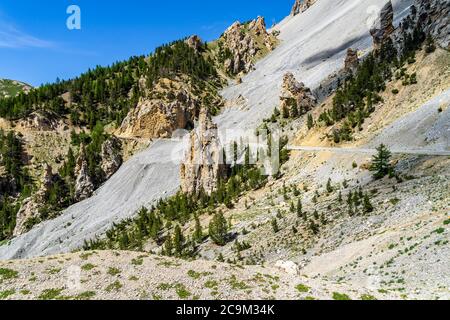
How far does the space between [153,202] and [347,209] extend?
173 ft

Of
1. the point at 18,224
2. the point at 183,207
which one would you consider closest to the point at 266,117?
the point at 183,207

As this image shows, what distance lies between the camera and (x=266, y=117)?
117 m

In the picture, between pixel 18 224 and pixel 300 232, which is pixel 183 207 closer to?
pixel 300 232

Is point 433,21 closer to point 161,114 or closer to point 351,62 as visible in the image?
point 351,62

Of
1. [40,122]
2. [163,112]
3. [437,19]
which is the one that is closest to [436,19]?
[437,19]

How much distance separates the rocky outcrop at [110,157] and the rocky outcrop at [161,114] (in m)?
11.1

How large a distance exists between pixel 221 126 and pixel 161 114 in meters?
23.0

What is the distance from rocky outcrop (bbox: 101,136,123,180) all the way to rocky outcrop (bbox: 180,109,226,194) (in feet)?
121

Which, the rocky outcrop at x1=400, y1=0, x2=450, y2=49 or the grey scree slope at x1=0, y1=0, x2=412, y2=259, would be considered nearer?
the rocky outcrop at x1=400, y1=0, x2=450, y2=49

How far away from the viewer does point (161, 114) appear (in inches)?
5418

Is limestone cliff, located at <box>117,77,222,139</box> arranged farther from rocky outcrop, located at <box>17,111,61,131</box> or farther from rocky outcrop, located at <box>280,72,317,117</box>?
rocky outcrop, located at <box>280,72,317,117</box>

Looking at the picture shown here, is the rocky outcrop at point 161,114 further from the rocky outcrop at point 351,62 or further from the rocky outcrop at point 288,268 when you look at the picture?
the rocky outcrop at point 288,268

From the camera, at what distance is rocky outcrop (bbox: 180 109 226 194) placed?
82.9 metres

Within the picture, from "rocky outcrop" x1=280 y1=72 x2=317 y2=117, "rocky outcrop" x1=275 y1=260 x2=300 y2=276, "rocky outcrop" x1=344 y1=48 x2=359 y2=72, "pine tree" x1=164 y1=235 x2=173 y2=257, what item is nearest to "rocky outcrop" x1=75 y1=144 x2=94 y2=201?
"pine tree" x1=164 y1=235 x2=173 y2=257
